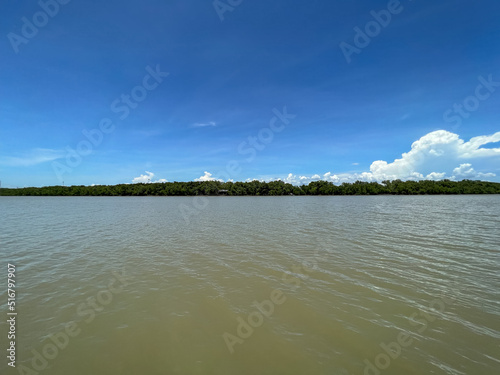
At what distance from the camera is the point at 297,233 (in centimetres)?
1897

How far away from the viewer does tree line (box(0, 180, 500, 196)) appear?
145 m

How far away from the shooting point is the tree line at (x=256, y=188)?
5695 inches

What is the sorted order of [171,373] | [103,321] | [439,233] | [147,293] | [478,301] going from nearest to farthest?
1. [171,373]
2. [103,321]
3. [478,301]
4. [147,293]
5. [439,233]

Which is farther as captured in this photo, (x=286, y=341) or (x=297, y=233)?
(x=297, y=233)

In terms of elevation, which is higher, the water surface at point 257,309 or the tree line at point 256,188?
the tree line at point 256,188

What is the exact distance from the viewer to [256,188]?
15212 centimetres

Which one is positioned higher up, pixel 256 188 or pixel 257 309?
pixel 256 188

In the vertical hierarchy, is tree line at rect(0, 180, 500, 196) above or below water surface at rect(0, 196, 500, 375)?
above

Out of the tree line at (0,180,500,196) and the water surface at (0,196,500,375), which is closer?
the water surface at (0,196,500,375)

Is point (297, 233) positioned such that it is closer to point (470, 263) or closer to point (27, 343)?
point (470, 263)

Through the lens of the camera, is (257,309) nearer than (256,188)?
Yes

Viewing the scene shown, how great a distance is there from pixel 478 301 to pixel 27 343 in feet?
41.7

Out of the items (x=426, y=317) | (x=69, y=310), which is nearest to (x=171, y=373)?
(x=69, y=310)

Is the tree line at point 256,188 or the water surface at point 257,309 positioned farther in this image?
the tree line at point 256,188
